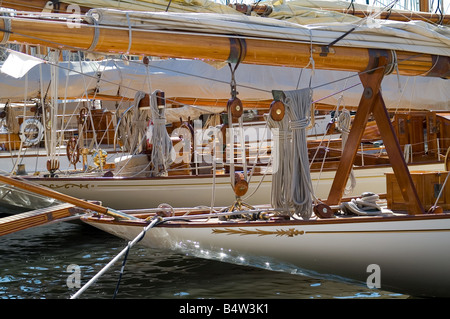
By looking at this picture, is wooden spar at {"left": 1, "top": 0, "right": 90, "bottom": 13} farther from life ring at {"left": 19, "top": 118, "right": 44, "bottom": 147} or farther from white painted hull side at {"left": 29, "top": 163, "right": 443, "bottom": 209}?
life ring at {"left": 19, "top": 118, "right": 44, "bottom": 147}

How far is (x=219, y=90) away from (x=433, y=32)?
6.79 metres

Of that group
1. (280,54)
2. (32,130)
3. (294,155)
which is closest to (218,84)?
(32,130)

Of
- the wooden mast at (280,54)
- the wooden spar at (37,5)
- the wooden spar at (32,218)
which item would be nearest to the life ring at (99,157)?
the wooden spar at (37,5)

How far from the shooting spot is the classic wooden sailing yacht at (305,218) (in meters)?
6.68

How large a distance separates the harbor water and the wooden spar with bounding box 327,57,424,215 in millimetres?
1228

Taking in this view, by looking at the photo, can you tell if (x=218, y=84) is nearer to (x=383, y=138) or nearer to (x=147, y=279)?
(x=147, y=279)

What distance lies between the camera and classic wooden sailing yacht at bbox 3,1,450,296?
21.9 ft

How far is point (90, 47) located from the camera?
248 inches

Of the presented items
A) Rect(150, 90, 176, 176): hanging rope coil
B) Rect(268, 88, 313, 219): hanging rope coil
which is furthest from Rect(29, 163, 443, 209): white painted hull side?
Rect(268, 88, 313, 219): hanging rope coil

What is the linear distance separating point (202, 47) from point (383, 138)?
8.45 feet

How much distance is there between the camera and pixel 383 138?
7527 millimetres

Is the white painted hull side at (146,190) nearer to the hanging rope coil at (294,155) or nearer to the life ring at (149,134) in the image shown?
the life ring at (149,134)

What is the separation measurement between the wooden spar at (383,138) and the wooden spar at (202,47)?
0.26m
